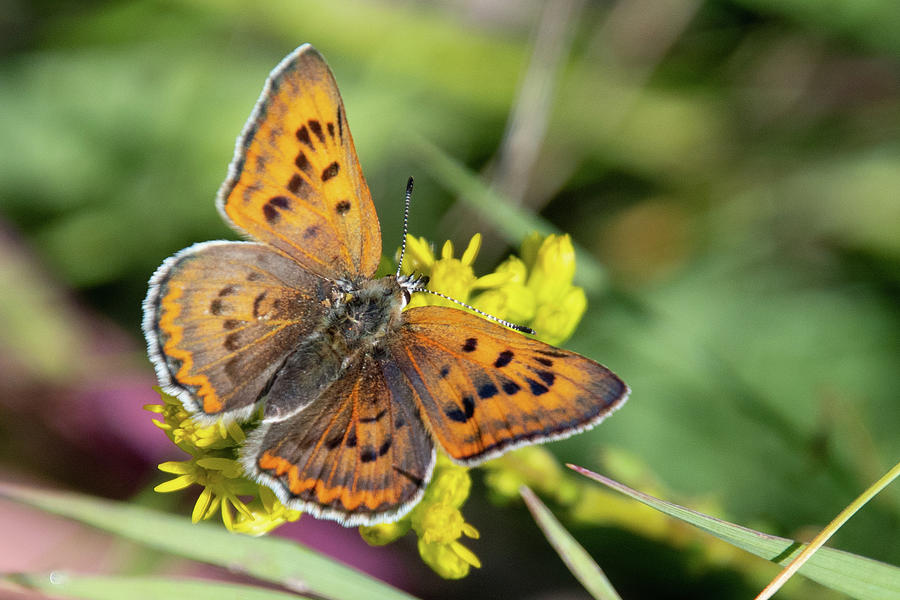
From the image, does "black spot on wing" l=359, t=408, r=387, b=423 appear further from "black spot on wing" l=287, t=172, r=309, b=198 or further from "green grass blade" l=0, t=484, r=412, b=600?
"black spot on wing" l=287, t=172, r=309, b=198

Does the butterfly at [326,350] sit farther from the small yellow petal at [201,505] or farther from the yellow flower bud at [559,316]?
the yellow flower bud at [559,316]

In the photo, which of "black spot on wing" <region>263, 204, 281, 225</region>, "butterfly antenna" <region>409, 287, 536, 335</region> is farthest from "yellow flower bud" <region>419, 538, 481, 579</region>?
"black spot on wing" <region>263, 204, 281, 225</region>

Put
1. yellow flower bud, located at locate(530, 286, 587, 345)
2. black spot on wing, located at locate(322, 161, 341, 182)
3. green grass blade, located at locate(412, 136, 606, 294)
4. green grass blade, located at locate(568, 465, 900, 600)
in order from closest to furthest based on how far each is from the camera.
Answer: green grass blade, located at locate(568, 465, 900, 600) → black spot on wing, located at locate(322, 161, 341, 182) → yellow flower bud, located at locate(530, 286, 587, 345) → green grass blade, located at locate(412, 136, 606, 294)

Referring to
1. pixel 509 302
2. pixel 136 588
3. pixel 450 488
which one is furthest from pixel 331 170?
pixel 136 588

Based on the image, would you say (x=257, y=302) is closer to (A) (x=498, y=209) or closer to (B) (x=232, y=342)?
(B) (x=232, y=342)

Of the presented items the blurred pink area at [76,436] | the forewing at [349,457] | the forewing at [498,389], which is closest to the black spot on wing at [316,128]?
the forewing at [498,389]

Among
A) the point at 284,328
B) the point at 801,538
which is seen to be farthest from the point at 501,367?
the point at 801,538
